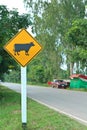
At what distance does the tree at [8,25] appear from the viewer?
25.1m

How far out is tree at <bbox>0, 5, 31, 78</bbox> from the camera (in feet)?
82.5

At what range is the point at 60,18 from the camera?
55.5 meters

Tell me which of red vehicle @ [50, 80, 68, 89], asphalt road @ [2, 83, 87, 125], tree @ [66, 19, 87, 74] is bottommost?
asphalt road @ [2, 83, 87, 125]

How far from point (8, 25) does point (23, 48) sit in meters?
14.5

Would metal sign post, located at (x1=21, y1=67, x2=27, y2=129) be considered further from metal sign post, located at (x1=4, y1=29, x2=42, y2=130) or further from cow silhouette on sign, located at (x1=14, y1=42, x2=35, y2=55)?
cow silhouette on sign, located at (x1=14, y1=42, x2=35, y2=55)

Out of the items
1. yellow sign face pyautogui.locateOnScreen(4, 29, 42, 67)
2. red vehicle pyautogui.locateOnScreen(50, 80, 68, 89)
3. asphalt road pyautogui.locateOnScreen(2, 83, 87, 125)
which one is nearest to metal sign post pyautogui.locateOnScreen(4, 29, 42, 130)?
yellow sign face pyautogui.locateOnScreen(4, 29, 42, 67)

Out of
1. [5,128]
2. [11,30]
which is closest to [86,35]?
[11,30]

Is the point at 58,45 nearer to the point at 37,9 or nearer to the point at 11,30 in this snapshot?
the point at 37,9

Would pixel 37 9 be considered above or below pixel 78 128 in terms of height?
above

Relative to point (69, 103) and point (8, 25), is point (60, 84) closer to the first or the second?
point (8, 25)

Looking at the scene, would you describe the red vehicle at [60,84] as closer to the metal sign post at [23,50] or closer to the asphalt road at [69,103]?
the asphalt road at [69,103]

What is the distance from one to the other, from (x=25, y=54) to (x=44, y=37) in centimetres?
4383

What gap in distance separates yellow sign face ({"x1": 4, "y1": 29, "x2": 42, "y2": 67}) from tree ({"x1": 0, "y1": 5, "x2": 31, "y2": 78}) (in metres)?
12.8

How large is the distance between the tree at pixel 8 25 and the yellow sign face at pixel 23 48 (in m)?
Result: 12.8
